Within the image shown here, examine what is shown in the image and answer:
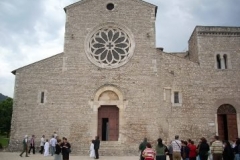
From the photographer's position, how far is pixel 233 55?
70.5 feet

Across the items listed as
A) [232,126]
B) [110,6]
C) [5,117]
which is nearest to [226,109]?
[232,126]

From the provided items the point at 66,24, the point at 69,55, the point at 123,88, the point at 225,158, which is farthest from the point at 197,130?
the point at 66,24

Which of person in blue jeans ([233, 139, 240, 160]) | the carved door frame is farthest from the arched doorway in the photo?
person in blue jeans ([233, 139, 240, 160])

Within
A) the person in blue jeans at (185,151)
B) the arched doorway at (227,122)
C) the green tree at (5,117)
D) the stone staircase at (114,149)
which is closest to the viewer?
the person in blue jeans at (185,151)

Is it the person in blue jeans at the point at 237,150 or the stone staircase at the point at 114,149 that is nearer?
the person in blue jeans at the point at 237,150

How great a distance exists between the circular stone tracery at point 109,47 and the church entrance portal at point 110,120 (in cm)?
335

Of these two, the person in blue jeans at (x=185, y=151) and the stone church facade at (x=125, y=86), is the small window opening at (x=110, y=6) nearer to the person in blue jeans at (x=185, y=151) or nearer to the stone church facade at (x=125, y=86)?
the stone church facade at (x=125, y=86)

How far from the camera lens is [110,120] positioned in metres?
20.8

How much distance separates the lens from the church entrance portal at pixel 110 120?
806 inches

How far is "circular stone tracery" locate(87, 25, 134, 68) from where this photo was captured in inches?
850

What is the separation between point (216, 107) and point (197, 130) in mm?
2294

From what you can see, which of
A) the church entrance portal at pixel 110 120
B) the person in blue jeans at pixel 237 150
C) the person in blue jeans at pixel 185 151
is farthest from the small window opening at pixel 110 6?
the person in blue jeans at pixel 237 150

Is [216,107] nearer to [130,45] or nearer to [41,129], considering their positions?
[130,45]

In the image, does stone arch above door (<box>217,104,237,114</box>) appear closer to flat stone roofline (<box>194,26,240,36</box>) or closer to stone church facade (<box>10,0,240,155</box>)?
stone church facade (<box>10,0,240,155</box>)
